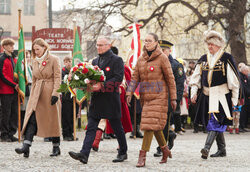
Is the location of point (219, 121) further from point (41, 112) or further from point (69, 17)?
point (69, 17)

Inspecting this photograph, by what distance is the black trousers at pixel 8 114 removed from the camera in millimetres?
11430

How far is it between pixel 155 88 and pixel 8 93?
4.91 m

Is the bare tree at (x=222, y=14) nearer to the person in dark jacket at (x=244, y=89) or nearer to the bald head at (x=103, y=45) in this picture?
the person in dark jacket at (x=244, y=89)

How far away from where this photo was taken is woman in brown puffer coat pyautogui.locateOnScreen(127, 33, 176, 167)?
25.1 feet

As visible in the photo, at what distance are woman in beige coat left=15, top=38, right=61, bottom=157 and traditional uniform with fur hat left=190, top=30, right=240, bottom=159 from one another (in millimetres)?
2523

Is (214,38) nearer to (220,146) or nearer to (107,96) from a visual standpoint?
(220,146)

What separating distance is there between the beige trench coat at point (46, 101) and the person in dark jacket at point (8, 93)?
304 centimetres

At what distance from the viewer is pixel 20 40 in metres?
11.6

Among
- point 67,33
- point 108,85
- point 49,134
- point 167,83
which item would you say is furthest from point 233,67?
point 67,33

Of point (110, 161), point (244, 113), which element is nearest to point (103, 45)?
point (110, 161)

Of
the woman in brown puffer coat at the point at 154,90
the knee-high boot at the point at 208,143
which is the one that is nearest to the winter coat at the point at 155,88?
the woman in brown puffer coat at the point at 154,90

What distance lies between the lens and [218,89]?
342 inches

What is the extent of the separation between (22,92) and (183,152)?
3.96 metres

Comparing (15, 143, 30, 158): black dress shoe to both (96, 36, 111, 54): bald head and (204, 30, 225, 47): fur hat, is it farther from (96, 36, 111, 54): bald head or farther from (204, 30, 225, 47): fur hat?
(204, 30, 225, 47): fur hat
